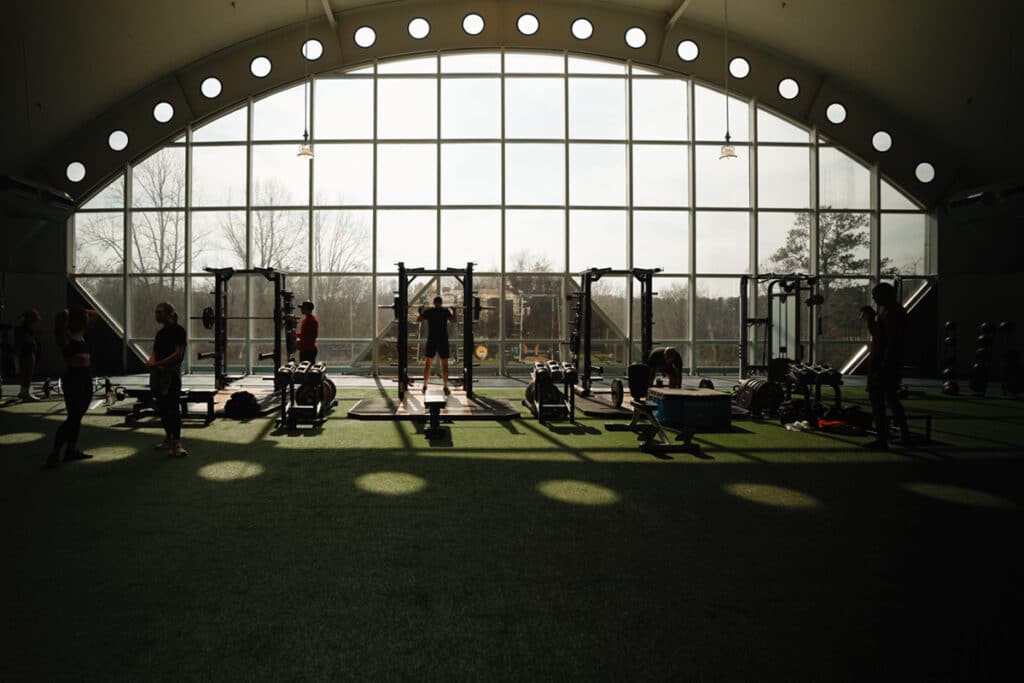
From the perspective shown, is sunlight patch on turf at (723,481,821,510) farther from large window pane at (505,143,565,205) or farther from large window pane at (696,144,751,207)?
large window pane at (696,144,751,207)

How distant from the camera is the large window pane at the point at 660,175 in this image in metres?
13.6

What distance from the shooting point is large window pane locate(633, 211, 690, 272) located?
536 inches

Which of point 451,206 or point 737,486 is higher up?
point 451,206

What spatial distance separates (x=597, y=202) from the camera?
13.6 meters

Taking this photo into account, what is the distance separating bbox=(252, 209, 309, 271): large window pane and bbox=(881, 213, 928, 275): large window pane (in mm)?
13110

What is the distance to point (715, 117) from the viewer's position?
13.7 meters

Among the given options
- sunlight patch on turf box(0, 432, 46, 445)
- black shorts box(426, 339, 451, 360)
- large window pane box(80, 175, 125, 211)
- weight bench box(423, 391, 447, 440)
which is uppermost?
large window pane box(80, 175, 125, 211)

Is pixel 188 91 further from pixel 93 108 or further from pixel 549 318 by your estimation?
pixel 549 318

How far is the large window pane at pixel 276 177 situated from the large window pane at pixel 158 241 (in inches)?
74.0

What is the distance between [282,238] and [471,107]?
511 centimetres

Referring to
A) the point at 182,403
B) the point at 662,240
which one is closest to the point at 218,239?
the point at 182,403

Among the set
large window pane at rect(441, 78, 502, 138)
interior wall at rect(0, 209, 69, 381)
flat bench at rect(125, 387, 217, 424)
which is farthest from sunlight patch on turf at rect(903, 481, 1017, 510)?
interior wall at rect(0, 209, 69, 381)

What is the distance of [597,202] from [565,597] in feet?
38.9

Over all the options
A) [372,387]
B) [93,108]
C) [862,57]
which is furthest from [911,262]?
[93,108]
